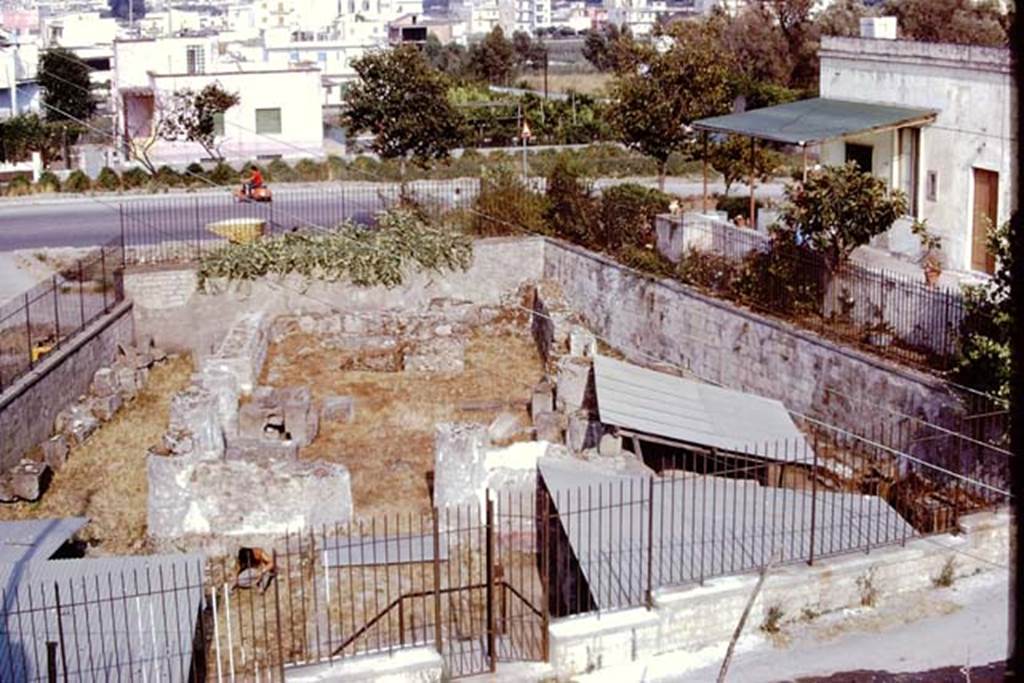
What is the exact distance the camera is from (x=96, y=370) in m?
23.8

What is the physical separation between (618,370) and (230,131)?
1375 inches

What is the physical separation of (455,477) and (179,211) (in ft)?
71.8

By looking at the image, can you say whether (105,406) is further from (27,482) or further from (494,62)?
(494,62)

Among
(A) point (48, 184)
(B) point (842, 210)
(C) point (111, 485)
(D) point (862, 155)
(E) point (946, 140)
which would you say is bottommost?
(C) point (111, 485)

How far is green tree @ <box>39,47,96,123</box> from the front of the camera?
202 feet

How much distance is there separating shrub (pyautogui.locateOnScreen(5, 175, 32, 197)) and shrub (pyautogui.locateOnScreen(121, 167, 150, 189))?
2.67 meters

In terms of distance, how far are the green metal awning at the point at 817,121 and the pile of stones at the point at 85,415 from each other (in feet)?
40.3

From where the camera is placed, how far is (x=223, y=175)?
41625 millimetres

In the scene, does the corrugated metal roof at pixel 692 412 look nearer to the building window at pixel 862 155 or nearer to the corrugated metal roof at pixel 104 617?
the corrugated metal roof at pixel 104 617

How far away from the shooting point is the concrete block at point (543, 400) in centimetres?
2097

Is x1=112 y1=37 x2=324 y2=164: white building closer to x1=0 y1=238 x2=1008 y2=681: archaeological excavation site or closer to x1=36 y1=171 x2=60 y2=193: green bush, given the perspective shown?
x1=36 y1=171 x2=60 y2=193: green bush

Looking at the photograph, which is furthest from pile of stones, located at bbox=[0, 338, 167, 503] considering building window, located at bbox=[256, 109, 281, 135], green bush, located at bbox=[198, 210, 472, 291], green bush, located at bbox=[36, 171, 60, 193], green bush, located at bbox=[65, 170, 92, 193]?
building window, located at bbox=[256, 109, 281, 135]

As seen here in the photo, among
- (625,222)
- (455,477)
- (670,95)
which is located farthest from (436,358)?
(670,95)

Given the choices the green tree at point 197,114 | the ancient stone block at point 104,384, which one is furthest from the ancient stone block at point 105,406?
the green tree at point 197,114
